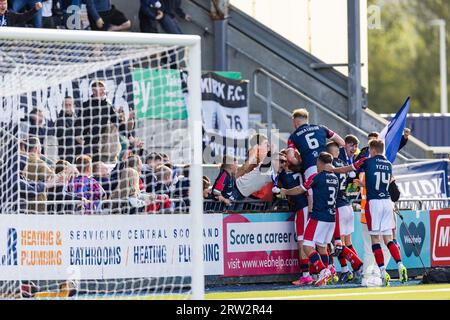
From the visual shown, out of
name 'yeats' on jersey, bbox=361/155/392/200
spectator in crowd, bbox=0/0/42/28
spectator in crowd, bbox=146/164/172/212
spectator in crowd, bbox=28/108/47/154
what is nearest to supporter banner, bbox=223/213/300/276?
name 'yeats' on jersey, bbox=361/155/392/200

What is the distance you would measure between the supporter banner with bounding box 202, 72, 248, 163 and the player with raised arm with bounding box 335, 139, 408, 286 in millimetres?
3419

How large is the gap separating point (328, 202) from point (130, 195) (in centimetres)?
302

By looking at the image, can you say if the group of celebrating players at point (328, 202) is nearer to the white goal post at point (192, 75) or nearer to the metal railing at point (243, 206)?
the metal railing at point (243, 206)

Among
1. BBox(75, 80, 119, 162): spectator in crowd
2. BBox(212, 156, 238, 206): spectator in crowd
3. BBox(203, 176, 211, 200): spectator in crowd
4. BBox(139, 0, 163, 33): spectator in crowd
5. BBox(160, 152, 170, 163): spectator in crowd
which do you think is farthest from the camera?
BBox(139, 0, 163, 33): spectator in crowd

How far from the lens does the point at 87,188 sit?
1592 cm

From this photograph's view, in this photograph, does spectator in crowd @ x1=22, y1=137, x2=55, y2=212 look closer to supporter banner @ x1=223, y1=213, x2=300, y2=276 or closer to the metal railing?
the metal railing

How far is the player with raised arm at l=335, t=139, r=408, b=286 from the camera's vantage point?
1762 cm

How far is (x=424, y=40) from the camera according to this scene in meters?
69.7

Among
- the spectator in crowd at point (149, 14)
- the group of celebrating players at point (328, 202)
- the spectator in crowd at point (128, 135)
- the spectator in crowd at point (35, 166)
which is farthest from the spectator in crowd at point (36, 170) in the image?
the spectator in crowd at point (149, 14)

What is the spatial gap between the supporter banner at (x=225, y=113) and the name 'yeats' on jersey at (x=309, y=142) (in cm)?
245

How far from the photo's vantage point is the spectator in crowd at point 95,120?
15.6 m

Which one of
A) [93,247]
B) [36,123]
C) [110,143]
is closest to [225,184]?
[93,247]

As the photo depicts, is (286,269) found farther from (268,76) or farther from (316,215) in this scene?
(268,76)

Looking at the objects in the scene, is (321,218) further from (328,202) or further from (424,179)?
(424,179)
